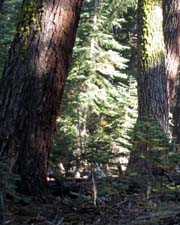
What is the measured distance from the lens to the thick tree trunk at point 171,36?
1009 centimetres

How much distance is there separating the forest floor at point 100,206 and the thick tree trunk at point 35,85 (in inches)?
13.8

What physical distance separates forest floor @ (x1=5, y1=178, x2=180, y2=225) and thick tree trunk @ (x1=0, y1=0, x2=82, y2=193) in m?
0.35

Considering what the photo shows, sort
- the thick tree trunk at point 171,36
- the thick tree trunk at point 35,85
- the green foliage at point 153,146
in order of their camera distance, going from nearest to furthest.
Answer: the thick tree trunk at point 35,85 < the green foliage at point 153,146 < the thick tree trunk at point 171,36

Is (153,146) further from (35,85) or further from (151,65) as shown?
(151,65)

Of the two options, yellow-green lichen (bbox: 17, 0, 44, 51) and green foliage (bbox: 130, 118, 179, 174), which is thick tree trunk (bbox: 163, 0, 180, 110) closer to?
green foliage (bbox: 130, 118, 179, 174)

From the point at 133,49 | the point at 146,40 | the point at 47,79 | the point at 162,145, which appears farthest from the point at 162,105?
the point at 133,49

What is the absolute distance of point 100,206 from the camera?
4.33 meters

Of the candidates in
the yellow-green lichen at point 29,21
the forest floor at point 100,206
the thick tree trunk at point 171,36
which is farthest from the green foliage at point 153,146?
the thick tree trunk at point 171,36

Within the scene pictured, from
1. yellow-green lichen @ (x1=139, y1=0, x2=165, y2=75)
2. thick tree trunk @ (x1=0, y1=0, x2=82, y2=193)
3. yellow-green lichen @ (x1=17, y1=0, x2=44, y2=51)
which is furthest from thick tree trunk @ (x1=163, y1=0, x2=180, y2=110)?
yellow-green lichen @ (x1=17, y1=0, x2=44, y2=51)

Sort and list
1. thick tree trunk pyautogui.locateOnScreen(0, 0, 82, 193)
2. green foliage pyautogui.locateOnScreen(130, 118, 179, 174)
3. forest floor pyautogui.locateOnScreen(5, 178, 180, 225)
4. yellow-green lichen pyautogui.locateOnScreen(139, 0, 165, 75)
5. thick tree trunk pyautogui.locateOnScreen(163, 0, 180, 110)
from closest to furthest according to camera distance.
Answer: forest floor pyautogui.locateOnScreen(5, 178, 180, 225) → thick tree trunk pyautogui.locateOnScreen(0, 0, 82, 193) → green foliage pyautogui.locateOnScreen(130, 118, 179, 174) → yellow-green lichen pyautogui.locateOnScreen(139, 0, 165, 75) → thick tree trunk pyautogui.locateOnScreen(163, 0, 180, 110)

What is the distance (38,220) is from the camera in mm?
3830

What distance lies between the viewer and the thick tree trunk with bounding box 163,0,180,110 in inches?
397

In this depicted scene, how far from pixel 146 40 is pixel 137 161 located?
2.54 meters

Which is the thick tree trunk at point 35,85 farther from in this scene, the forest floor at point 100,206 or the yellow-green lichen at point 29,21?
the forest floor at point 100,206
